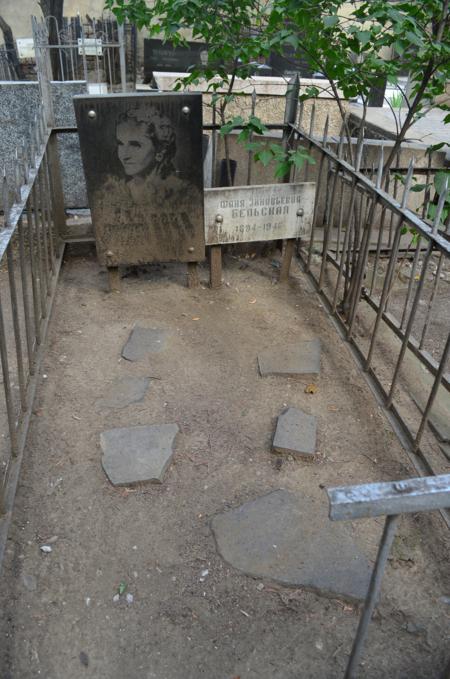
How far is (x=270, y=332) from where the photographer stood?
4051 mm

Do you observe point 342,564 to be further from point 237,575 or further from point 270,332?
point 270,332

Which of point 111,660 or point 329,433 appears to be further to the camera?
point 329,433

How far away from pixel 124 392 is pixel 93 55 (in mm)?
10359

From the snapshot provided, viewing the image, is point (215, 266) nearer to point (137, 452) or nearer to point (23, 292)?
point (23, 292)

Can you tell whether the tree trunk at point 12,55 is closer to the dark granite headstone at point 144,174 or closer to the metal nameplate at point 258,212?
the dark granite headstone at point 144,174

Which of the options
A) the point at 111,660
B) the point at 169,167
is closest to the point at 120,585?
the point at 111,660

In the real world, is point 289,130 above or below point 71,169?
above

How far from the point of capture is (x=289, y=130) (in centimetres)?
491

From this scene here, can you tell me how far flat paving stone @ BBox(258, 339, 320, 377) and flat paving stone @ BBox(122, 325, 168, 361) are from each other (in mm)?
707

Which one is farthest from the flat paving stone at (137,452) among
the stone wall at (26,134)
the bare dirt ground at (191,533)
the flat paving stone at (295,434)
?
the stone wall at (26,134)

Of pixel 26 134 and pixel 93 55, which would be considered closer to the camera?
pixel 26 134

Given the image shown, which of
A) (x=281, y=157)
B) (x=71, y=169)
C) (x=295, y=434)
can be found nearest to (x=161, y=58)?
(x=71, y=169)

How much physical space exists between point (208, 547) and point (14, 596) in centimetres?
78

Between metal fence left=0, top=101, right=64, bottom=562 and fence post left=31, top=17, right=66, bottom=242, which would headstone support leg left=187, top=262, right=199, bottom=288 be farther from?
fence post left=31, top=17, right=66, bottom=242
